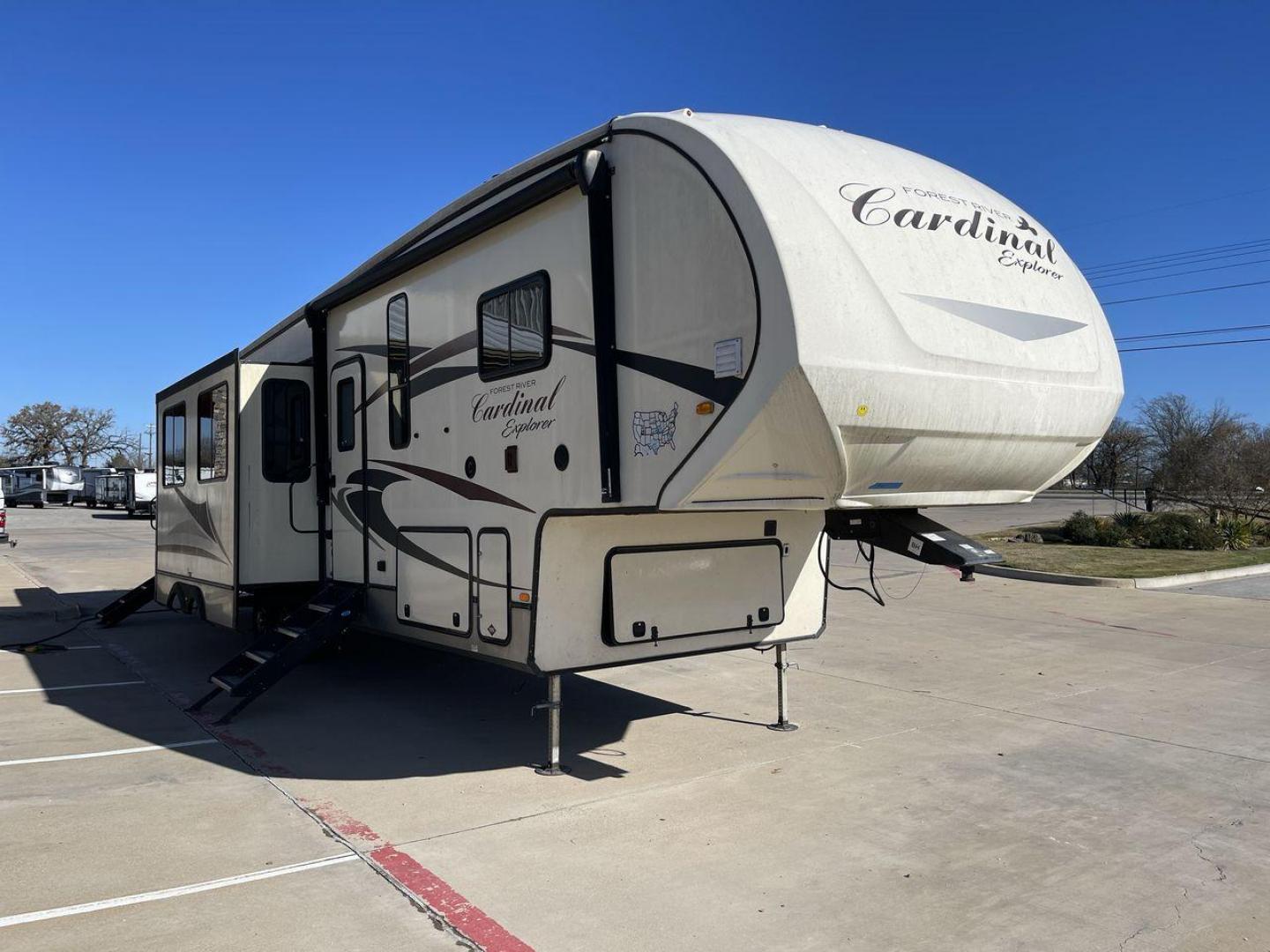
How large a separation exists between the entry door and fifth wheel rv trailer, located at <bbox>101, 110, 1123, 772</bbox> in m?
0.06

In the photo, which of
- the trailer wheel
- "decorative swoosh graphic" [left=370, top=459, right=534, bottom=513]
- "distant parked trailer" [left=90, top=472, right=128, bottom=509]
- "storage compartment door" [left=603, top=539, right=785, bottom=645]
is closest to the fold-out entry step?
"storage compartment door" [left=603, top=539, right=785, bottom=645]

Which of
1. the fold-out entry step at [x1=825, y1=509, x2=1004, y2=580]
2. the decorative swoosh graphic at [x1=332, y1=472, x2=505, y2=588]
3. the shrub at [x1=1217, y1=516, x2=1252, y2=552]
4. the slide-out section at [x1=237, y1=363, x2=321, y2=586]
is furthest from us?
the shrub at [x1=1217, y1=516, x2=1252, y2=552]

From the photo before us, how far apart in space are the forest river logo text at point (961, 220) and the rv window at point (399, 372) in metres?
3.53

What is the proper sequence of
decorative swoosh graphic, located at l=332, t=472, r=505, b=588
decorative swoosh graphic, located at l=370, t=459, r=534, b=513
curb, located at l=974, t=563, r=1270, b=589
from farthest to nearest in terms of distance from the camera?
curb, located at l=974, t=563, r=1270, b=589 < decorative swoosh graphic, located at l=332, t=472, r=505, b=588 < decorative swoosh graphic, located at l=370, t=459, r=534, b=513

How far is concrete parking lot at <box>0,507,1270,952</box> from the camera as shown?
12.7 ft

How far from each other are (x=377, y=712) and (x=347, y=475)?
1886 mm

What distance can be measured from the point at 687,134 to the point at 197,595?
6.94 m

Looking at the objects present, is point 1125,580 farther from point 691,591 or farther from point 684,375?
point 684,375

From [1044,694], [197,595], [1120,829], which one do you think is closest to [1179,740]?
[1044,694]

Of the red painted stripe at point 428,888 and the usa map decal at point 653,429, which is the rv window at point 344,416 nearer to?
the red painted stripe at point 428,888

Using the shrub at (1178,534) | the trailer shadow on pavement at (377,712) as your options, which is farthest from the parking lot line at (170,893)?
the shrub at (1178,534)

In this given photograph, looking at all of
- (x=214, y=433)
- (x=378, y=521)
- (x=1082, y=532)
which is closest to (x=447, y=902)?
(x=378, y=521)

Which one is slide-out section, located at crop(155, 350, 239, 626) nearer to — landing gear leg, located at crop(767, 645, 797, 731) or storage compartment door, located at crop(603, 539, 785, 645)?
storage compartment door, located at crop(603, 539, 785, 645)

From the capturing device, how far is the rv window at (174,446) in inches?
393
